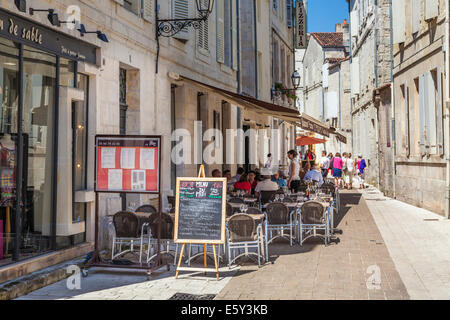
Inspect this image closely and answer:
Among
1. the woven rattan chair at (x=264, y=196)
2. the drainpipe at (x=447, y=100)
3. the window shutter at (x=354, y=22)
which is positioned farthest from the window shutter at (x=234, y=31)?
the window shutter at (x=354, y=22)

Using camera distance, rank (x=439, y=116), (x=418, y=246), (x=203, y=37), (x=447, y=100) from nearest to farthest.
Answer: (x=418, y=246)
(x=447, y=100)
(x=439, y=116)
(x=203, y=37)

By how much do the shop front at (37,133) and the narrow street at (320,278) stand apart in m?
0.86

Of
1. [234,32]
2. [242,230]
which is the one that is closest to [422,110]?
[234,32]

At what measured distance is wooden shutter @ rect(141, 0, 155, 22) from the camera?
33.8 ft

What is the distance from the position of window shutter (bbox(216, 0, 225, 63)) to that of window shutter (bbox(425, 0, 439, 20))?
553 cm

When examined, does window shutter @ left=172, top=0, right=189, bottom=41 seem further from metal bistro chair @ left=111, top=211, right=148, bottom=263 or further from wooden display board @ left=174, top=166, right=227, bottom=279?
wooden display board @ left=174, top=166, right=227, bottom=279

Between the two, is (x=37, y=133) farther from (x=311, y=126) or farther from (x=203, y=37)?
(x=311, y=126)

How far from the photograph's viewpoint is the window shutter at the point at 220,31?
15406 mm

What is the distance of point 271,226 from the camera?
30.5 ft

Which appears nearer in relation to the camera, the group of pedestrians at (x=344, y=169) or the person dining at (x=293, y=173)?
the person dining at (x=293, y=173)

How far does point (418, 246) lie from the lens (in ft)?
29.6

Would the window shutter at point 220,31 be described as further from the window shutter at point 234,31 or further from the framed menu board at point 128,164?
the framed menu board at point 128,164

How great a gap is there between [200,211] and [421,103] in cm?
944

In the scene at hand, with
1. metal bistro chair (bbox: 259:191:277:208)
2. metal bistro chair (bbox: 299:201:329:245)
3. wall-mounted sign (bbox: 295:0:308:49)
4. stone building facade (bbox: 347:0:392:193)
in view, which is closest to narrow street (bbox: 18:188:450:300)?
metal bistro chair (bbox: 299:201:329:245)
